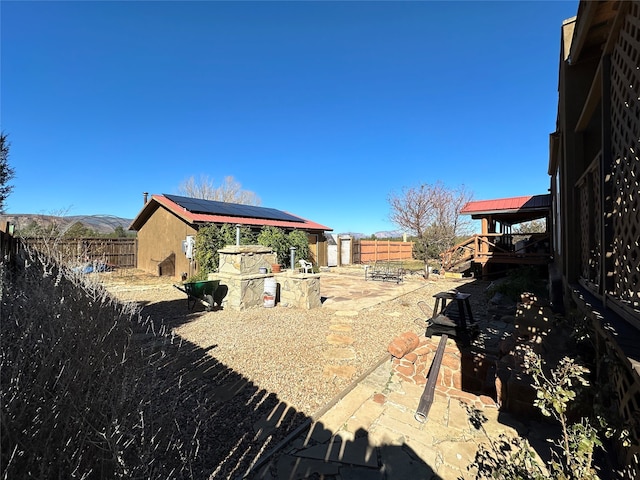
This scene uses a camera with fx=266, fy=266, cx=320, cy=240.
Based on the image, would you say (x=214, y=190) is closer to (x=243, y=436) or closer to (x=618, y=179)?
(x=243, y=436)

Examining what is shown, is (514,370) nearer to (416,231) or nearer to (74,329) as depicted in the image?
(74,329)

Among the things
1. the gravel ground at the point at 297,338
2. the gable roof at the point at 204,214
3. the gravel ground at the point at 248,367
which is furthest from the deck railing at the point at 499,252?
the gable roof at the point at 204,214

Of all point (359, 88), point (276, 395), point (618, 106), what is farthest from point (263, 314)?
point (359, 88)

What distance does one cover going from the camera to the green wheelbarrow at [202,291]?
6.98 m

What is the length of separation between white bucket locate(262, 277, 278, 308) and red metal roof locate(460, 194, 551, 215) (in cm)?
957

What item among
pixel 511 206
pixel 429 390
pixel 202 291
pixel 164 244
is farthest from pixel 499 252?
pixel 164 244

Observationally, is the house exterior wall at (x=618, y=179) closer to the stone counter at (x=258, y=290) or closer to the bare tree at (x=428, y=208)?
the stone counter at (x=258, y=290)

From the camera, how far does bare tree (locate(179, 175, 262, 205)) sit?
30.3 meters

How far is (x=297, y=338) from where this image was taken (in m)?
5.16

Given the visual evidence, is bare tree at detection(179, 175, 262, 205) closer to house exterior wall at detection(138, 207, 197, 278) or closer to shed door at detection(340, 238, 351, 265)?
house exterior wall at detection(138, 207, 197, 278)

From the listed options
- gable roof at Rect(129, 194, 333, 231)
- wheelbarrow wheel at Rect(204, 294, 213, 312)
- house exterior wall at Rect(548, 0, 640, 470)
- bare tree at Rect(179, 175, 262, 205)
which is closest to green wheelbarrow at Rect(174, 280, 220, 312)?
wheelbarrow wheel at Rect(204, 294, 213, 312)

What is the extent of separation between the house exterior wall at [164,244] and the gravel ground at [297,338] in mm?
4154

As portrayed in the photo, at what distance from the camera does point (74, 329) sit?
3400 millimetres

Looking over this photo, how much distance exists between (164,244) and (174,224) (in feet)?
4.80
